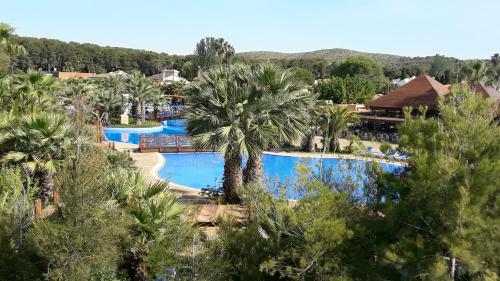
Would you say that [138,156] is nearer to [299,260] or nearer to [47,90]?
[47,90]

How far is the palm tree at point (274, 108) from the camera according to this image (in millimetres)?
12852

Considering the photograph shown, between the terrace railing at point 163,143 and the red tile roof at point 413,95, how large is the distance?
54.7 ft

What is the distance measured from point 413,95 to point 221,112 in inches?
1011

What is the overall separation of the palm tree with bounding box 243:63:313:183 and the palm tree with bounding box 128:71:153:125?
25117 millimetres

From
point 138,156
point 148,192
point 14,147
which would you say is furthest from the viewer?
point 138,156

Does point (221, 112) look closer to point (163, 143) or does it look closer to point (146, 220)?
point (146, 220)

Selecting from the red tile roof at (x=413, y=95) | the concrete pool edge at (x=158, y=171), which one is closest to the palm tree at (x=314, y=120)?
the concrete pool edge at (x=158, y=171)

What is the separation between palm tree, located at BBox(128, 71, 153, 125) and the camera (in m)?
36.9

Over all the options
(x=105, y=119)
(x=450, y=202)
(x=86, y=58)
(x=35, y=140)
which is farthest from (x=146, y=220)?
(x=86, y=58)

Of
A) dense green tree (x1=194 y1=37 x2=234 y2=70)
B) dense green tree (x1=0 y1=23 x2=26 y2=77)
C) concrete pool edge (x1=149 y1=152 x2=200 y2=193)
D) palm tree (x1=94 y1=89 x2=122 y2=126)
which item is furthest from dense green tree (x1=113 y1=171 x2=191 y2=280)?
dense green tree (x1=194 y1=37 x2=234 y2=70)

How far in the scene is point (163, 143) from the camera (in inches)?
1076

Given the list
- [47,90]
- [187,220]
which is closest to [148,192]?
[187,220]

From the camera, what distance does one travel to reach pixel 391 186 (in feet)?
21.5

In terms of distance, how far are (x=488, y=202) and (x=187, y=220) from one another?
15.7 ft
